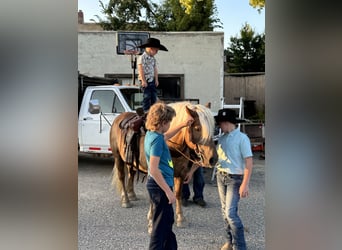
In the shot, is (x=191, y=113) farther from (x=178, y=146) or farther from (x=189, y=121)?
(x=178, y=146)

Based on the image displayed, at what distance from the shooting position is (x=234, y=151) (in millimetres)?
3221

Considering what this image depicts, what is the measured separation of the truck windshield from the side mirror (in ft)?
1.81

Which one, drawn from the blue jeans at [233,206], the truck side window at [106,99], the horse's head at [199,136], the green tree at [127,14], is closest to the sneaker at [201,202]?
the horse's head at [199,136]

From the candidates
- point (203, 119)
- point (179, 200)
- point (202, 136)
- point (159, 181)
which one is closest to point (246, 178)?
point (159, 181)

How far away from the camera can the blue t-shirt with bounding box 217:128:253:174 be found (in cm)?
315

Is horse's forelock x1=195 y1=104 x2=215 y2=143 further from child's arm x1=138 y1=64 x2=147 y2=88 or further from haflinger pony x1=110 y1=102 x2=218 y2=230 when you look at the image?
child's arm x1=138 y1=64 x2=147 y2=88

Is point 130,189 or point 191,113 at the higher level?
point 191,113

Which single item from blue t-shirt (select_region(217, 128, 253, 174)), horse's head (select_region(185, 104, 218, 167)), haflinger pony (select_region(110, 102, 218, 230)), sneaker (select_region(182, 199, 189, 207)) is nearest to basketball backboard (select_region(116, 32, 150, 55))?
haflinger pony (select_region(110, 102, 218, 230))

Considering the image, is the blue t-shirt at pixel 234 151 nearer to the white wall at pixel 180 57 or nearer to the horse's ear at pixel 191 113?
the horse's ear at pixel 191 113

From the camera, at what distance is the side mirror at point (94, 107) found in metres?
6.90

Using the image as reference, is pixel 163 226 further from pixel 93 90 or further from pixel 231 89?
pixel 231 89

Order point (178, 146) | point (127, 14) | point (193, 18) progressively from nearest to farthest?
1. point (178, 146)
2. point (193, 18)
3. point (127, 14)

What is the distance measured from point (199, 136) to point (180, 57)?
6232 millimetres

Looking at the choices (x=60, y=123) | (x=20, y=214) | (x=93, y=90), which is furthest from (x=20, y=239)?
(x=93, y=90)
